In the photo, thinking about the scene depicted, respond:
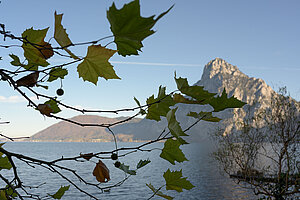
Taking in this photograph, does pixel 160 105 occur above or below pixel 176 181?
above

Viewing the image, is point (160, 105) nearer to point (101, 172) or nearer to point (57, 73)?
point (101, 172)

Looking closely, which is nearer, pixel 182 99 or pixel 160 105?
pixel 182 99

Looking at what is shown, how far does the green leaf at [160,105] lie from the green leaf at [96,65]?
0.14 m

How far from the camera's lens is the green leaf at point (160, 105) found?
0.73m

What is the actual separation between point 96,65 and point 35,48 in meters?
0.25

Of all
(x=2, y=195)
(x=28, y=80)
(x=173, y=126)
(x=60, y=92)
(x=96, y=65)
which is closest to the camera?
(x=173, y=126)

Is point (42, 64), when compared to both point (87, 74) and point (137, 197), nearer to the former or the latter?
point (87, 74)

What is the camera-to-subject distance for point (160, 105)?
30.1 inches

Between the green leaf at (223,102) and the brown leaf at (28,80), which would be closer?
the green leaf at (223,102)

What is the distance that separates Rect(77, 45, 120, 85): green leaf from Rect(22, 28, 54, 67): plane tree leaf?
0.14 metres

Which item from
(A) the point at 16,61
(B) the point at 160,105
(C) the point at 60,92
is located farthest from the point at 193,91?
(A) the point at 16,61

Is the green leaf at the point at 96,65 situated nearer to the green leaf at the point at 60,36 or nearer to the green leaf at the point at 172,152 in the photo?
the green leaf at the point at 60,36

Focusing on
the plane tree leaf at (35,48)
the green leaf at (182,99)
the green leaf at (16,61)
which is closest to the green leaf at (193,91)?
the green leaf at (182,99)

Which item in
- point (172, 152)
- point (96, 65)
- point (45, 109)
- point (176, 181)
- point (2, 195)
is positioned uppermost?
point (96, 65)
